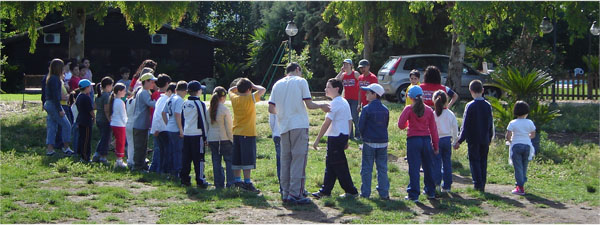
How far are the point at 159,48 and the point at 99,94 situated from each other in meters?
25.0

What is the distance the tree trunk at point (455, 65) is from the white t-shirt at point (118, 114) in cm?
1233

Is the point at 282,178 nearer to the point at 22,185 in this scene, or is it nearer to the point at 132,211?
the point at 132,211

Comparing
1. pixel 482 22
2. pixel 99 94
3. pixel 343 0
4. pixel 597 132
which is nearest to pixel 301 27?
pixel 343 0

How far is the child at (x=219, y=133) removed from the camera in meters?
8.77

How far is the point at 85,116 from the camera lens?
1093 cm

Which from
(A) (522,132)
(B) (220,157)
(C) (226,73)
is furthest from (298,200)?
(C) (226,73)

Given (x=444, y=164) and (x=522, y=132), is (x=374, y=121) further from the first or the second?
(x=522, y=132)

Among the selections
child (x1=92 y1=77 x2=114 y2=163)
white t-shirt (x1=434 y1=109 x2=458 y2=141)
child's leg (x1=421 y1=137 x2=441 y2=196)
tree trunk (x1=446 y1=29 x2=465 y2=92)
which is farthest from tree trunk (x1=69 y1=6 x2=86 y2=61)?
child's leg (x1=421 y1=137 x2=441 y2=196)

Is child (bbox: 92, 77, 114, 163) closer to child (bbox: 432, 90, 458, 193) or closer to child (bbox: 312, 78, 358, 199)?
child (bbox: 312, 78, 358, 199)

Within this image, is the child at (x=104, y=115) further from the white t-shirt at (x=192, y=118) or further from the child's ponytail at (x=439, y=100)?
the child's ponytail at (x=439, y=100)

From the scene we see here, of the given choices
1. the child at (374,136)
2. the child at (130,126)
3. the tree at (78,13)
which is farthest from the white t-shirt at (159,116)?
the tree at (78,13)

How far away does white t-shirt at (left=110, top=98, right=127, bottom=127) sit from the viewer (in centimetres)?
1045

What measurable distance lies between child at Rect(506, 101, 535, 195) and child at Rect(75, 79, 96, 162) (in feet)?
20.9

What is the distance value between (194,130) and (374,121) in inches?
93.4
